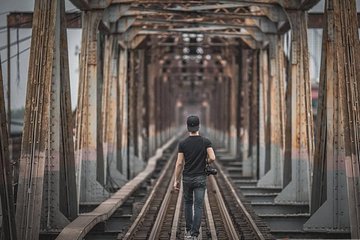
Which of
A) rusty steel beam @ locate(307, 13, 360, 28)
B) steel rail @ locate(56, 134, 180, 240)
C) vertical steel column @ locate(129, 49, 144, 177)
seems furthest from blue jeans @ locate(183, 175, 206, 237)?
vertical steel column @ locate(129, 49, 144, 177)

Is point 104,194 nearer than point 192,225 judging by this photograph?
No

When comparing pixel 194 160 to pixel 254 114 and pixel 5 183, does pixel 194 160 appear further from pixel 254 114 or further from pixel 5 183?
pixel 254 114

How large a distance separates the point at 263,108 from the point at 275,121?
8.00 ft

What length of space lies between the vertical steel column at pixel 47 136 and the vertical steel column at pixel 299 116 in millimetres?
5458

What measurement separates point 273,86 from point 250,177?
5434 millimetres

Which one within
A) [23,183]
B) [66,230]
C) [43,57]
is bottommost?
[66,230]

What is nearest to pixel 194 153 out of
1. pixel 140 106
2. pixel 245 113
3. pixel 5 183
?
pixel 5 183

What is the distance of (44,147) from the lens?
11227 millimetres

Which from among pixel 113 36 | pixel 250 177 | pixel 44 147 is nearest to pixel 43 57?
pixel 44 147

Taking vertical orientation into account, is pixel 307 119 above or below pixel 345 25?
below

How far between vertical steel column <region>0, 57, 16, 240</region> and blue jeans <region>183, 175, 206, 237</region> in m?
2.31

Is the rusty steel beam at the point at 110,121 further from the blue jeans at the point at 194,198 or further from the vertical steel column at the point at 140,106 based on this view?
the blue jeans at the point at 194,198

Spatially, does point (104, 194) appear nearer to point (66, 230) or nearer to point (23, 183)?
point (66, 230)

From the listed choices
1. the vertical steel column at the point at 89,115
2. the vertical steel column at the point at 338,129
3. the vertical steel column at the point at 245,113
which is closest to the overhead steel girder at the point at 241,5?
the vertical steel column at the point at 89,115
